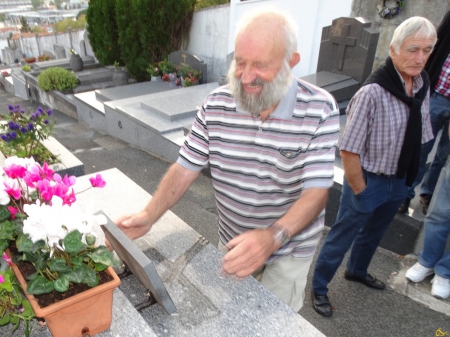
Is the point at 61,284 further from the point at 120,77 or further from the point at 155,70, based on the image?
the point at 120,77

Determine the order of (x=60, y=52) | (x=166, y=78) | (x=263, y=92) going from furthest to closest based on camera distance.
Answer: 1. (x=60, y=52)
2. (x=166, y=78)
3. (x=263, y=92)

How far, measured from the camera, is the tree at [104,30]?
11.6 metres

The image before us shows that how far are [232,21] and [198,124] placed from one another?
8233mm

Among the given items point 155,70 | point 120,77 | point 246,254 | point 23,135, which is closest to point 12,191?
point 246,254

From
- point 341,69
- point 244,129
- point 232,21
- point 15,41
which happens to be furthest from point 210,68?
point 15,41

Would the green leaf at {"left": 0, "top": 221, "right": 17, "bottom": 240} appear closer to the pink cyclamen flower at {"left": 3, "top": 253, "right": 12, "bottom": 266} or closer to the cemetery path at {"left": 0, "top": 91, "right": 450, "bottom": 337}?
the pink cyclamen flower at {"left": 3, "top": 253, "right": 12, "bottom": 266}

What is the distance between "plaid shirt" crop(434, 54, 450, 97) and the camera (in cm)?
352

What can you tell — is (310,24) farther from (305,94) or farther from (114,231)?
(114,231)

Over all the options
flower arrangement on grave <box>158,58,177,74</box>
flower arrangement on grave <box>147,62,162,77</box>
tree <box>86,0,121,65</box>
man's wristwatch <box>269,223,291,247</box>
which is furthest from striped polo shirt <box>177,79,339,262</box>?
tree <box>86,0,121,65</box>

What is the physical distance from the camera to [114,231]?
152 centimetres

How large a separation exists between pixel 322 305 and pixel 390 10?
202 inches

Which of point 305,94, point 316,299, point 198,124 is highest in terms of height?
point 305,94

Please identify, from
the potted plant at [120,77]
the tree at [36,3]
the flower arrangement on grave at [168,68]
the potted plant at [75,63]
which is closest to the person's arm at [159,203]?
the flower arrangement on grave at [168,68]

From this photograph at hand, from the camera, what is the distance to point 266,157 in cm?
175
